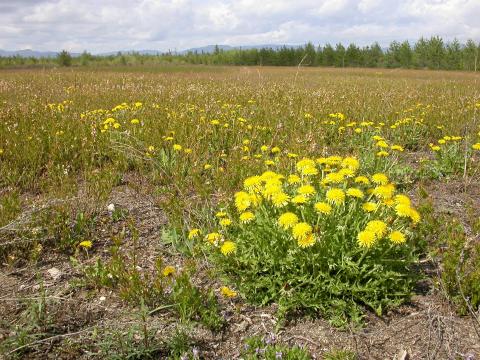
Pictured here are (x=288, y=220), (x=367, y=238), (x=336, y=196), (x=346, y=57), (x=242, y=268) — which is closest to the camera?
(x=367, y=238)

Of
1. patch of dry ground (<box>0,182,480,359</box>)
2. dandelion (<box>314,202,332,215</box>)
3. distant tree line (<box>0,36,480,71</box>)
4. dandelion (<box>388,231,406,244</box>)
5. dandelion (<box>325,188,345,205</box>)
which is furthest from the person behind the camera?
distant tree line (<box>0,36,480,71</box>)

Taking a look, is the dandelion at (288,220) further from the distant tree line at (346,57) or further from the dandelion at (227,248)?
the distant tree line at (346,57)

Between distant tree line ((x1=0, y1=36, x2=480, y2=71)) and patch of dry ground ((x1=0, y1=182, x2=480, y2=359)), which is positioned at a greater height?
distant tree line ((x1=0, y1=36, x2=480, y2=71))

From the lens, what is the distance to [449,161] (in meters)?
5.07

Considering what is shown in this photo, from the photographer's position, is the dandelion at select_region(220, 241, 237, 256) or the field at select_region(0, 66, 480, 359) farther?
the dandelion at select_region(220, 241, 237, 256)

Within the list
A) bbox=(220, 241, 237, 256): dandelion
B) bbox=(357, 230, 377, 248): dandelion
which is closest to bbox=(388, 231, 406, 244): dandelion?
bbox=(357, 230, 377, 248): dandelion

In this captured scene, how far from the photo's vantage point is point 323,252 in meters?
2.56

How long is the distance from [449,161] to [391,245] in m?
3.16

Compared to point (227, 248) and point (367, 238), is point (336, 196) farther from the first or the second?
point (227, 248)

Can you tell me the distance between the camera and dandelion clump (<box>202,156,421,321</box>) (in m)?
2.50

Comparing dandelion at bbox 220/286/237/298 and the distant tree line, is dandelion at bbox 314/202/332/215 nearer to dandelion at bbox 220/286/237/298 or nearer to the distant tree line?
dandelion at bbox 220/286/237/298

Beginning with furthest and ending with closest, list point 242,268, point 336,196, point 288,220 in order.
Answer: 1. point 242,268
2. point 336,196
3. point 288,220

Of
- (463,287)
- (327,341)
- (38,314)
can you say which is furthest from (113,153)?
(463,287)

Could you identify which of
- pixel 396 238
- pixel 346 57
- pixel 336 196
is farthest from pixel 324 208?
pixel 346 57
